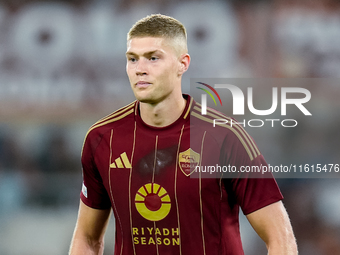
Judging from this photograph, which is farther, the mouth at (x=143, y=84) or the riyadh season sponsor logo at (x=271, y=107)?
the riyadh season sponsor logo at (x=271, y=107)

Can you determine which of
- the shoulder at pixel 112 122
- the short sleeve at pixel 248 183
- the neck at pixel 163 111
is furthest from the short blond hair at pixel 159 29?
the short sleeve at pixel 248 183

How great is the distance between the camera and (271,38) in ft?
14.9

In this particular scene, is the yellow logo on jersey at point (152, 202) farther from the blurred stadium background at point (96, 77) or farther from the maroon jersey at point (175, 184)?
the blurred stadium background at point (96, 77)

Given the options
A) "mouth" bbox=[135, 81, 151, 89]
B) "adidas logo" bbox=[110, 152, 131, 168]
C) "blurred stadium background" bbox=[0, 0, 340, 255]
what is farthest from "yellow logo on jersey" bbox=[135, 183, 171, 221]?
"blurred stadium background" bbox=[0, 0, 340, 255]

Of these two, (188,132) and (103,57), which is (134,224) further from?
(103,57)

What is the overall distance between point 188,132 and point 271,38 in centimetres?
310

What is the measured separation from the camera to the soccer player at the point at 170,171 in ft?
5.37

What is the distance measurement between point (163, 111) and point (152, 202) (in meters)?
0.34

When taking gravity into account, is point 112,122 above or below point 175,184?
above

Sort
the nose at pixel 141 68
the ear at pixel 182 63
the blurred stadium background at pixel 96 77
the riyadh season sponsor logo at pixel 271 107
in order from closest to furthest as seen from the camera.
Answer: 1. the nose at pixel 141 68
2. the ear at pixel 182 63
3. the blurred stadium background at pixel 96 77
4. the riyadh season sponsor logo at pixel 271 107

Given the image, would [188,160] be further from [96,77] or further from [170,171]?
[96,77]

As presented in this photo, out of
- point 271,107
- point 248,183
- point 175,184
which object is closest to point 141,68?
point 175,184

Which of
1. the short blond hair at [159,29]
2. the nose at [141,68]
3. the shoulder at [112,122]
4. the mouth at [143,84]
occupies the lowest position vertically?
the shoulder at [112,122]

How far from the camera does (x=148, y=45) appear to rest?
1.65 metres
